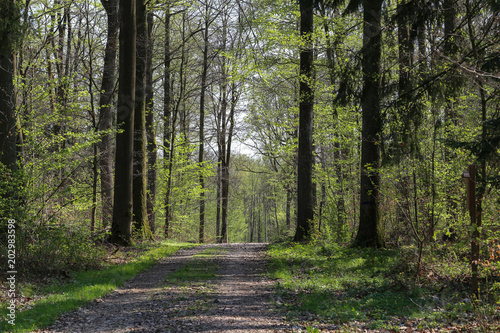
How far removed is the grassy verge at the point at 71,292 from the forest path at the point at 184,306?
7.3 inches

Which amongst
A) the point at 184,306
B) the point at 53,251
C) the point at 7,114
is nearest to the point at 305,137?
the point at 184,306

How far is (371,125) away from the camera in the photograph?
30.3 feet

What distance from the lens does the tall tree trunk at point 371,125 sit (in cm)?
909

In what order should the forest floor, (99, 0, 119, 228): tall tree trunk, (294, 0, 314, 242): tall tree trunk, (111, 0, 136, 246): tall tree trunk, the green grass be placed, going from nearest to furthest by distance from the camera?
1. the forest floor
2. the green grass
3. (111, 0, 136, 246): tall tree trunk
4. (294, 0, 314, 242): tall tree trunk
5. (99, 0, 119, 228): tall tree trunk

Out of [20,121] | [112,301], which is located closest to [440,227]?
[112,301]

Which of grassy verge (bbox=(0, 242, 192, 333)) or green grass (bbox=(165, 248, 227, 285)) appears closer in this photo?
grassy verge (bbox=(0, 242, 192, 333))

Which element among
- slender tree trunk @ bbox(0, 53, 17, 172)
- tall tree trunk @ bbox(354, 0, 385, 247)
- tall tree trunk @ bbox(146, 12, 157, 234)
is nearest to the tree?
slender tree trunk @ bbox(0, 53, 17, 172)

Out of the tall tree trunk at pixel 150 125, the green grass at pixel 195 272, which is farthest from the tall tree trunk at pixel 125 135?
the tall tree trunk at pixel 150 125

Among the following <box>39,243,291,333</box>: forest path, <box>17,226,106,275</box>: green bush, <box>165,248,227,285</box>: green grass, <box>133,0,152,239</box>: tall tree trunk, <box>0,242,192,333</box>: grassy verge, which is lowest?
<box>165,248,227,285</box>: green grass

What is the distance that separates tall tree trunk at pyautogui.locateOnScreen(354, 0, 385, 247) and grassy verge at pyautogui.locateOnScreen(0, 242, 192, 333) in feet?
20.1

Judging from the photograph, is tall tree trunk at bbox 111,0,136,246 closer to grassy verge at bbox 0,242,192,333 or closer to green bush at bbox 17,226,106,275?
grassy verge at bbox 0,242,192,333

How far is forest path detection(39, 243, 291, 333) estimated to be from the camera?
5246 mm

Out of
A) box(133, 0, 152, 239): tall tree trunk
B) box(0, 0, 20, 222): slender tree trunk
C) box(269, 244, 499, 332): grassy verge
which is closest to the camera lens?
box(269, 244, 499, 332): grassy verge

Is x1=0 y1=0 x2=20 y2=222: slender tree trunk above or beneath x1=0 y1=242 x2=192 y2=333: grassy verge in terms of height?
above
